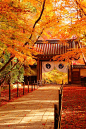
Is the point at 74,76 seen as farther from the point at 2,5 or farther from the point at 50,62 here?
the point at 2,5

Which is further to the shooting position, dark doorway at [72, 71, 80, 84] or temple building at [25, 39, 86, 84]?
dark doorway at [72, 71, 80, 84]

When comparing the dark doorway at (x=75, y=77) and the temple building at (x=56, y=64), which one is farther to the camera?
the dark doorway at (x=75, y=77)

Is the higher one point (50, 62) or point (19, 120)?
point (50, 62)

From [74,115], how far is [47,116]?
0.96m

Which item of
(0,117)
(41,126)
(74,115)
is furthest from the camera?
(74,115)

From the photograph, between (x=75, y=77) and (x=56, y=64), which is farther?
(x=75, y=77)

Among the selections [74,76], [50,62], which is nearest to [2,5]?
[50,62]

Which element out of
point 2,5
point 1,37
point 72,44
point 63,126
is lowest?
point 63,126

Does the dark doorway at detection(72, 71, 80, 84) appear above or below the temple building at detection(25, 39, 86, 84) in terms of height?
below

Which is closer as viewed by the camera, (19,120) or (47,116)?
(19,120)

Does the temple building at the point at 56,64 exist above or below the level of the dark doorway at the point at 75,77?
above

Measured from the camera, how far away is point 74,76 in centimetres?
2073

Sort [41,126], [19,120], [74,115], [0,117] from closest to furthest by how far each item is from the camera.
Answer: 1. [41,126]
2. [19,120]
3. [0,117]
4. [74,115]

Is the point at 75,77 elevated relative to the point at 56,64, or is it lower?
lower
